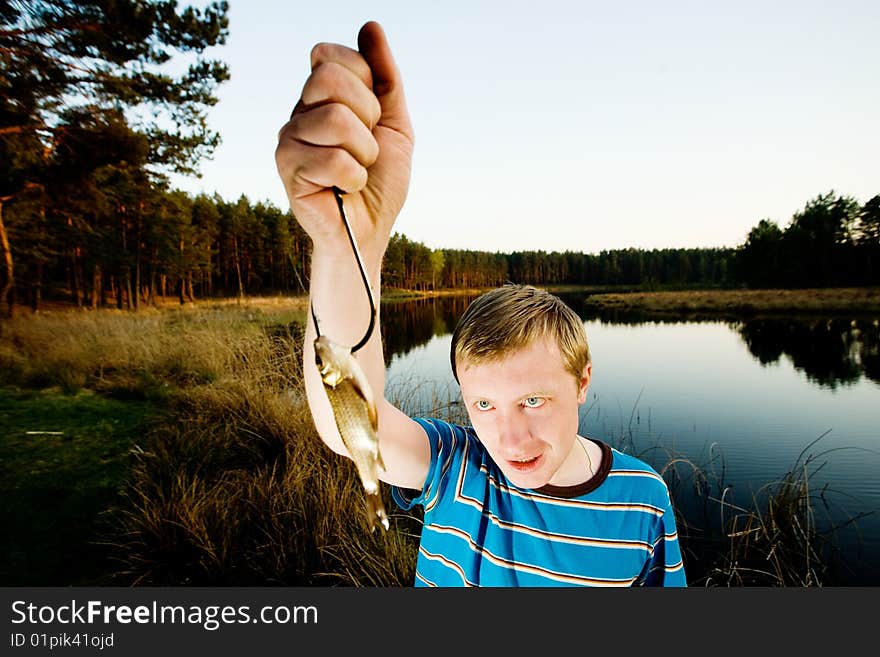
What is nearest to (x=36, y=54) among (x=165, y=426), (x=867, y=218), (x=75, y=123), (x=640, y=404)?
(x=75, y=123)

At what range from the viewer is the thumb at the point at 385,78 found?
3.71ft

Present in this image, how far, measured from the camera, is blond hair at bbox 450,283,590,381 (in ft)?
4.89

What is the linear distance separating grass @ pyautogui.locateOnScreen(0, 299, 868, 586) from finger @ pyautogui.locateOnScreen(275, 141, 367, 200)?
10.1ft

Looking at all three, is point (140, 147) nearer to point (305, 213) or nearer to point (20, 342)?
point (20, 342)

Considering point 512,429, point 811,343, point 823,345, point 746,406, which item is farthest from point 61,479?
point 811,343

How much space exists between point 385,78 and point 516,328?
0.84 metres

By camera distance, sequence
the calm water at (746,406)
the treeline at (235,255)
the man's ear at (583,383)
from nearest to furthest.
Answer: the man's ear at (583,383) < the calm water at (746,406) < the treeline at (235,255)

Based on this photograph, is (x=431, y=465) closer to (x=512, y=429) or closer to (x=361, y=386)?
(x=512, y=429)

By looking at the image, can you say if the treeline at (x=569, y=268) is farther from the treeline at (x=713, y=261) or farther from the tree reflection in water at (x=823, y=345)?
the tree reflection in water at (x=823, y=345)

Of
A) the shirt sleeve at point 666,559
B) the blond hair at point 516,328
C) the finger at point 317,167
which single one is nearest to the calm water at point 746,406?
the shirt sleeve at point 666,559

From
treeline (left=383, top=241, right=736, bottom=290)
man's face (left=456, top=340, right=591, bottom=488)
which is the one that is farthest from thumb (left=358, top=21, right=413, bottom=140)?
treeline (left=383, top=241, right=736, bottom=290)

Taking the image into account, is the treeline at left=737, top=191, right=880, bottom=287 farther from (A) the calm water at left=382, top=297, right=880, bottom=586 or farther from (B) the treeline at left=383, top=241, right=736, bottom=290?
(A) the calm water at left=382, top=297, right=880, bottom=586

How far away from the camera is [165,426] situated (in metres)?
6.64

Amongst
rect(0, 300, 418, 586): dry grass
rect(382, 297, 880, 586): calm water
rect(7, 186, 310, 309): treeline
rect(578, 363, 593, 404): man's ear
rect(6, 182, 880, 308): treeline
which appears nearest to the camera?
rect(578, 363, 593, 404): man's ear
